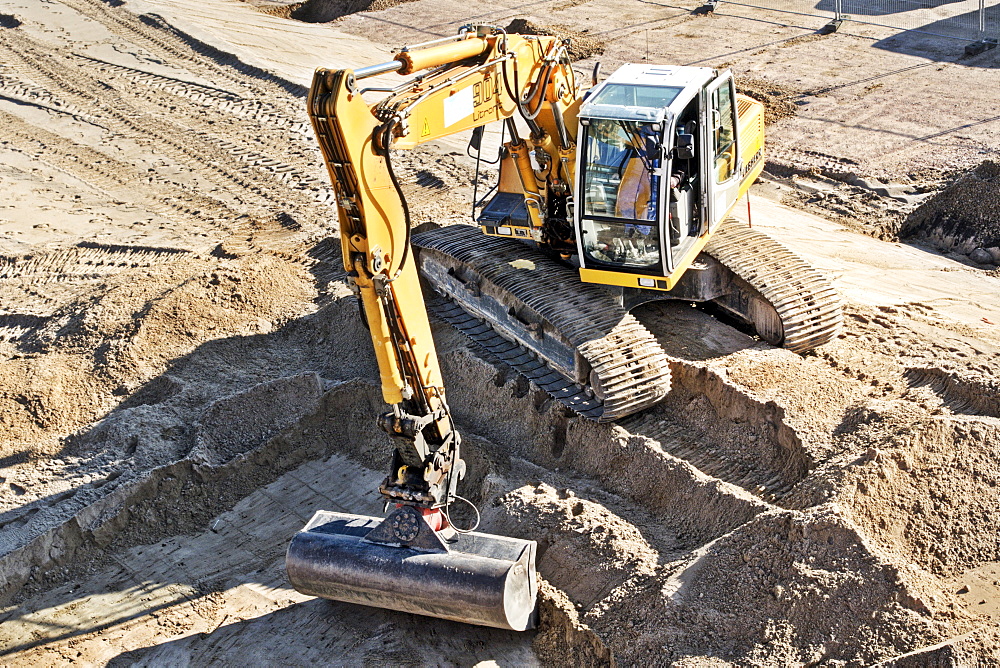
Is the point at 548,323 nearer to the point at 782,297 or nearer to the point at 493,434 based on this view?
the point at 493,434

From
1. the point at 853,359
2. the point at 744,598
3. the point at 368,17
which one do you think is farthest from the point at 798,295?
the point at 368,17

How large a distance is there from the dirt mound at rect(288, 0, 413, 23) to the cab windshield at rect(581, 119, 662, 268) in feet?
53.9

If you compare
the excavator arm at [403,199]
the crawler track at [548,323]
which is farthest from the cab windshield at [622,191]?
the excavator arm at [403,199]

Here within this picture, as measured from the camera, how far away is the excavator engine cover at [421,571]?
6625 millimetres

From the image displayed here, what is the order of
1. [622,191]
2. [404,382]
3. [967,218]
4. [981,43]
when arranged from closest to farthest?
[404,382] → [622,191] → [967,218] → [981,43]

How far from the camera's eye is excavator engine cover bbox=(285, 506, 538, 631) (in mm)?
6625

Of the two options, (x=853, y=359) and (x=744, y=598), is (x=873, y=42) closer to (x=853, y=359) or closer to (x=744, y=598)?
(x=853, y=359)

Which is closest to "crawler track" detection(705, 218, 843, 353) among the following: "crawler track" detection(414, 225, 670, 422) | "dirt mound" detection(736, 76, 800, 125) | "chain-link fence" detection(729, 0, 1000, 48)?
"crawler track" detection(414, 225, 670, 422)

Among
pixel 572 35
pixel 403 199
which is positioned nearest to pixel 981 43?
pixel 572 35

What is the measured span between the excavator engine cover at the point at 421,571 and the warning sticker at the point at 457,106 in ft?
9.06

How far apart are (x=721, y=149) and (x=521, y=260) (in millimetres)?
2128

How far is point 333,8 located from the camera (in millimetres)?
23312

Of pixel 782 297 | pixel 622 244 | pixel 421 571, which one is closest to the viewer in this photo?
pixel 421 571

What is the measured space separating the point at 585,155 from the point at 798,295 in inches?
89.4
